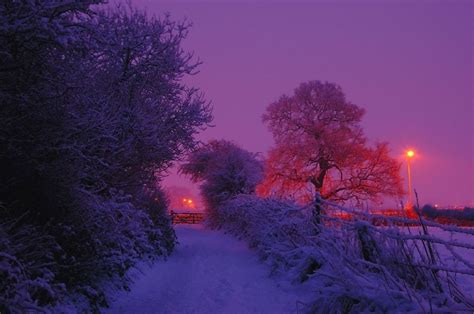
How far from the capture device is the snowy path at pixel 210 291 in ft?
23.6

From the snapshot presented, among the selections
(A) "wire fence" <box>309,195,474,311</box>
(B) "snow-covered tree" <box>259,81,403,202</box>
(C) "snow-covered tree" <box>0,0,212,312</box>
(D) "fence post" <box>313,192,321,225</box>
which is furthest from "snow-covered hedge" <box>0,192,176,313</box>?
(B) "snow-covered tree" <box>259,81,403,202</box>

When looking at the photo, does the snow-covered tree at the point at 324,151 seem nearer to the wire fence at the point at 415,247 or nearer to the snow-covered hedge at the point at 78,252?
the snow-covered hedge at the point at 78,252

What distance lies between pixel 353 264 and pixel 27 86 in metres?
4.76

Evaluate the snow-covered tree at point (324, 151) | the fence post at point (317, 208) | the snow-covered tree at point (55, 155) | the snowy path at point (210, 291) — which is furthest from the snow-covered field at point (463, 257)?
the snow-covered tree at point (324, 151)

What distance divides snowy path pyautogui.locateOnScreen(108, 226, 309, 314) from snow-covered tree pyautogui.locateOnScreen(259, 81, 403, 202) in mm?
12025

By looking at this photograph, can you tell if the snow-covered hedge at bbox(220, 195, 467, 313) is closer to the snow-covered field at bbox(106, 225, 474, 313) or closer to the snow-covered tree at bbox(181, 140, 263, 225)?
the snow-covered field at bbox(106, 225, 474, 313)

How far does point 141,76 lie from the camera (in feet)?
39.4

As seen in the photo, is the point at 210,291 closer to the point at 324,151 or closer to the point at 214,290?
the point at 214,290

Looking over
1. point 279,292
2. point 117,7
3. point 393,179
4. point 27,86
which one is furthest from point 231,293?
point 393,179

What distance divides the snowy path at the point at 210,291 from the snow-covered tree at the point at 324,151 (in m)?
12.0

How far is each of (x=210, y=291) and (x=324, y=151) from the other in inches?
682

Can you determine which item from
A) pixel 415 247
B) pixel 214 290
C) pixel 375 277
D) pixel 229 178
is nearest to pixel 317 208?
pixel 214 290

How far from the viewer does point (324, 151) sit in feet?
80.9

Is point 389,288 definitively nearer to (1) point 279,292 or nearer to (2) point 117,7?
(1) point 279,292
